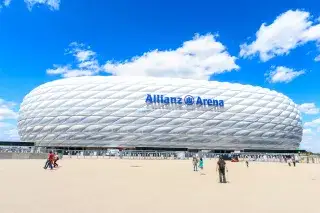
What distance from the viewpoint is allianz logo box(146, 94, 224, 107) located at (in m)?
60.4

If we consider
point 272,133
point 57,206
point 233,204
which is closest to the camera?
point 57,206

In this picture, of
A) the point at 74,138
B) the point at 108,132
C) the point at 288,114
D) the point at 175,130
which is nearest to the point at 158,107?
the point at 175,130

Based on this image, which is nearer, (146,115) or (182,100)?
(146,115)

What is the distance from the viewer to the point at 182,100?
61219 mm

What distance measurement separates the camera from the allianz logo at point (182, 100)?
60.4 metres

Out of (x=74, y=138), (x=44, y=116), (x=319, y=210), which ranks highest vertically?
(x=44, y=116)

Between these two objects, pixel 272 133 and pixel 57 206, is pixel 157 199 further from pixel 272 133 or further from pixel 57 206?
pixel 272 133

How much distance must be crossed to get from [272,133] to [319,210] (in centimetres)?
6163

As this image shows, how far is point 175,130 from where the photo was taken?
60031 mm

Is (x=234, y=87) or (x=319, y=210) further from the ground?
(x=234, y=87)

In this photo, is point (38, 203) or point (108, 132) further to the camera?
point (108, 132)

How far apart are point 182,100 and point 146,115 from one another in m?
7.45

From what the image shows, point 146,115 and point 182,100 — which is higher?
point 182,100

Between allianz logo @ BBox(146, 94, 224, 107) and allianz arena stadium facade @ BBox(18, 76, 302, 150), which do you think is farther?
allianz logo @ BBox(146, 94, 224, 107)
